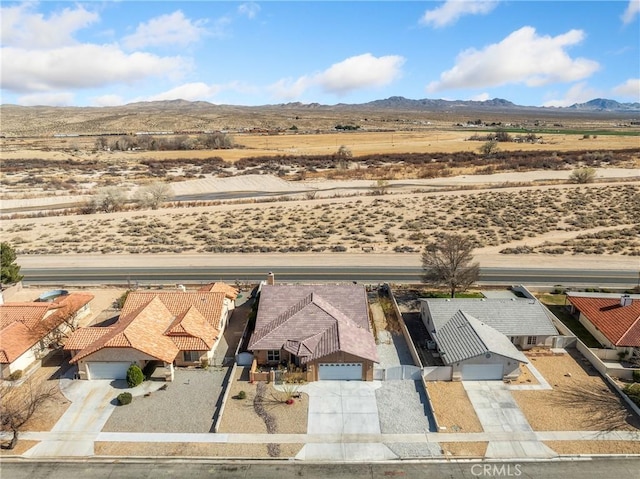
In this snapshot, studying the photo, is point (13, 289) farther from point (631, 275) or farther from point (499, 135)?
point (499, 135)

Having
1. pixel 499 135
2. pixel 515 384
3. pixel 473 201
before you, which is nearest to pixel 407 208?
pixel 473 201

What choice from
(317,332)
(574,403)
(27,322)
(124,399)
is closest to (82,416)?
(124,399)

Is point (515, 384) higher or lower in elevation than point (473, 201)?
lower

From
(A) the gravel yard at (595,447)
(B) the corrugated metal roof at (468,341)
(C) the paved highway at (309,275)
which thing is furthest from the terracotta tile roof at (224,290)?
(A) the gravel yard at (595,447)

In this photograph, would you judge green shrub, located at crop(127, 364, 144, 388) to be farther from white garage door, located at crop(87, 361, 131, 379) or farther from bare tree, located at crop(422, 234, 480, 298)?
bare tree, located at crop(422, 234, 480, 298)

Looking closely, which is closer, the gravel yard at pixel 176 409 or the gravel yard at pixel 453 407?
the gravel yard at pixel 453 407

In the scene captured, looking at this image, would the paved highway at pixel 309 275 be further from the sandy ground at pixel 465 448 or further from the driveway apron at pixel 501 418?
the sandy ground at pixel 465 448
